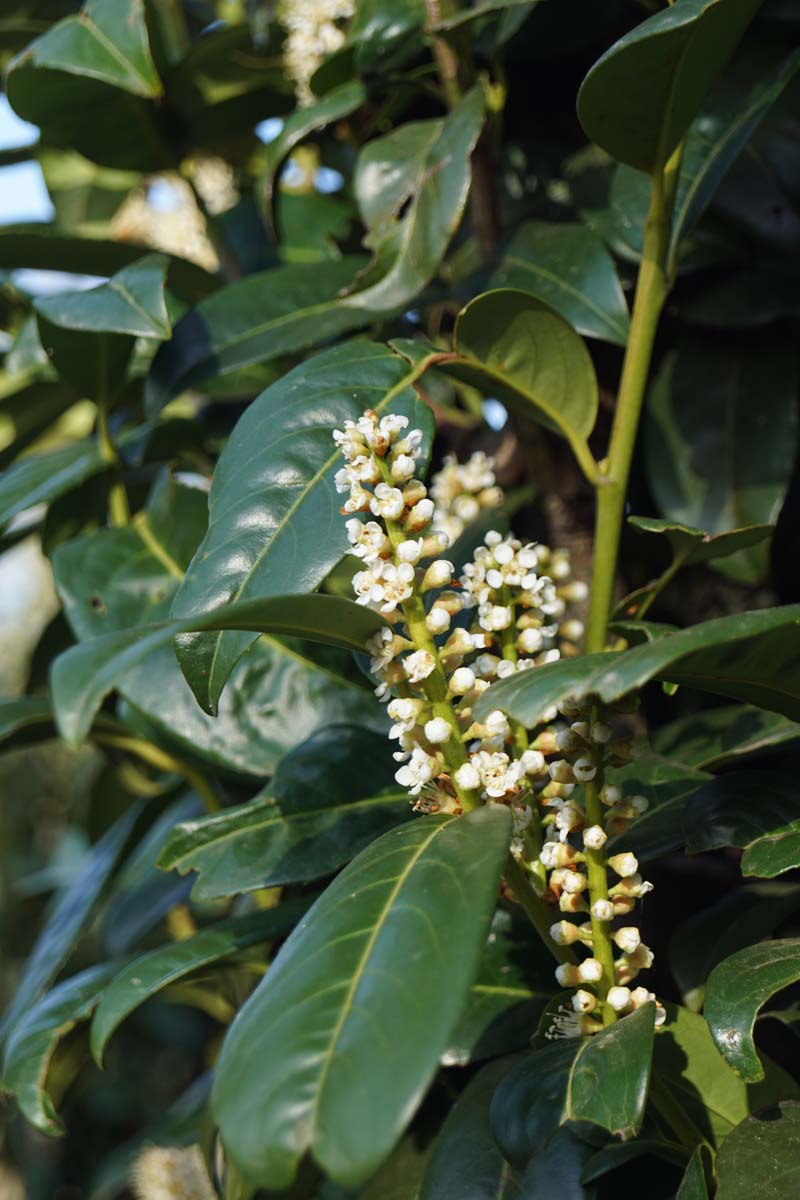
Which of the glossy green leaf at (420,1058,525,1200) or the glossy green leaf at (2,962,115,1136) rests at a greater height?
the glossy green leaf at (420,1058,525,1200)

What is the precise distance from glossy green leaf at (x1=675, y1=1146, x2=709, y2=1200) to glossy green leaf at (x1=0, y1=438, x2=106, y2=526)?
2.09 ft

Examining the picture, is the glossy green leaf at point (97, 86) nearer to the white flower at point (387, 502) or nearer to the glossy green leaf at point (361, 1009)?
the white flower at point (387, 502)

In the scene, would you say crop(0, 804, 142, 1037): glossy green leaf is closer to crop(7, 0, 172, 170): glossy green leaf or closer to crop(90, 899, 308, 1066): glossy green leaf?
crop(90, 899, 308, 1066): glossy green leaf

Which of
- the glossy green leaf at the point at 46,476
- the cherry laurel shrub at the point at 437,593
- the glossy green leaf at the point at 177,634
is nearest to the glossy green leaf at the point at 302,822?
the cherry laurel shrub at the point at 437,593

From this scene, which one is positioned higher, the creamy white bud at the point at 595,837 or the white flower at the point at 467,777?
the white flower at the point at 467,777

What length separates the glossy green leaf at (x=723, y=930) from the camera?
2.27ft

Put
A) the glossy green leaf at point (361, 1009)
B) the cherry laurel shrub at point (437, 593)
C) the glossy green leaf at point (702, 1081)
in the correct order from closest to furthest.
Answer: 1. the glossy green leaf at point (361, 1009)
2. the cherry laurel shrub at point (437, 593)
3. the glossy green leaf at point (702, 1081)

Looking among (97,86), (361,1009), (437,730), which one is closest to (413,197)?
(97,86)

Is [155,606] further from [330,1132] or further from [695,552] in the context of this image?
[330,1132]

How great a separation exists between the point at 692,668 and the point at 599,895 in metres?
0.12

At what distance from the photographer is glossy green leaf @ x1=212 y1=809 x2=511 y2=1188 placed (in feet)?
1.18

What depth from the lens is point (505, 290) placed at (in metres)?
0.62

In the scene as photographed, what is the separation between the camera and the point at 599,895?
1.68ft

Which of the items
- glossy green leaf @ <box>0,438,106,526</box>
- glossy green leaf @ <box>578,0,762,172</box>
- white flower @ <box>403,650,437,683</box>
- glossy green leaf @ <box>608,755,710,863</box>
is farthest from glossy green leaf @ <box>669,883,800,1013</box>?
glossy green leaf @ <box>0,438,106,526</box>
